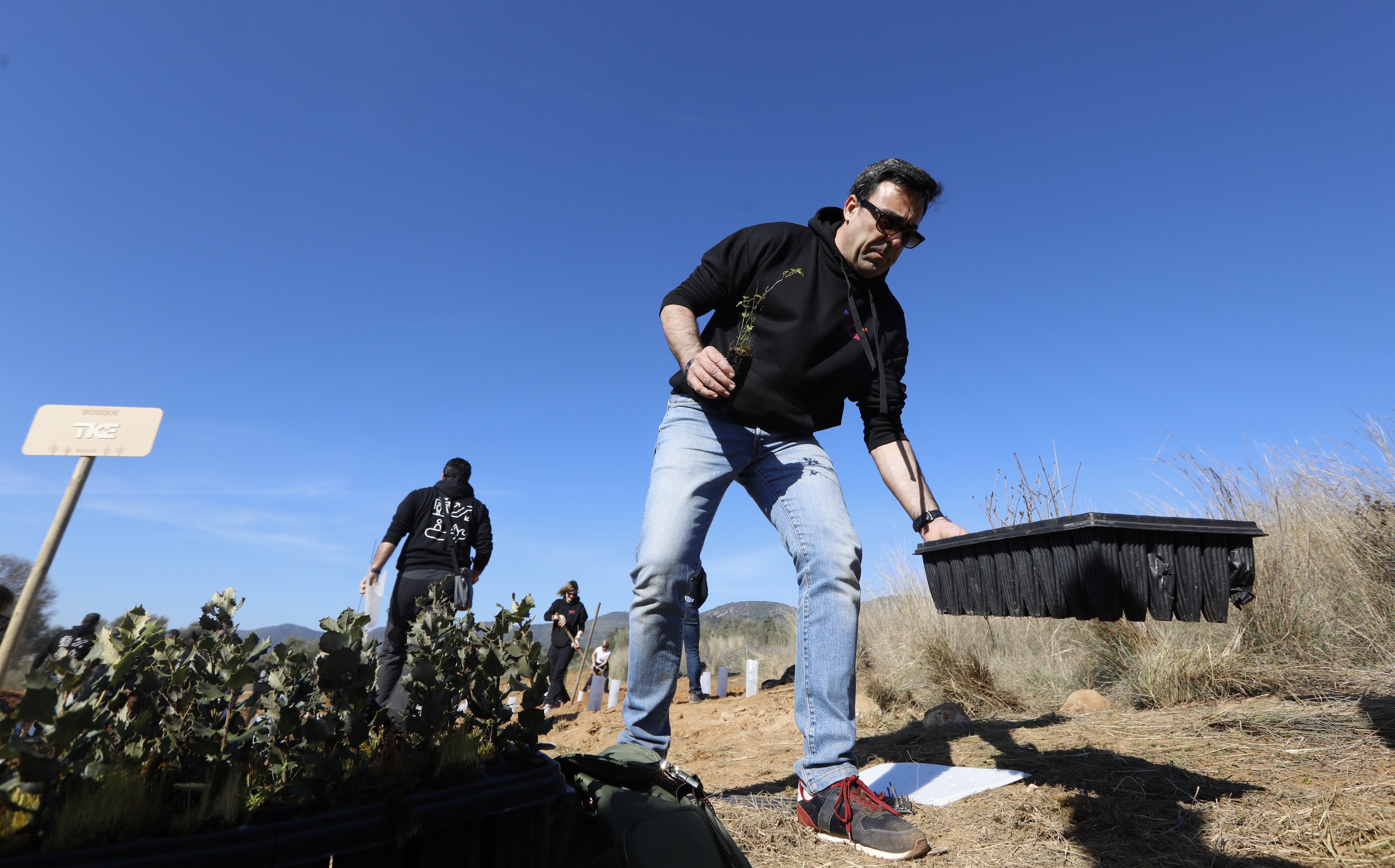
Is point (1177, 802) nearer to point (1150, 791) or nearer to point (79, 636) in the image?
point (1150, 791)

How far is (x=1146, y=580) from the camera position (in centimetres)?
164

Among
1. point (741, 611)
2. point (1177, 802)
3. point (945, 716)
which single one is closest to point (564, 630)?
point (945, 716)

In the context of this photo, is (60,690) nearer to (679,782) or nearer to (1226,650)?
(679,782)

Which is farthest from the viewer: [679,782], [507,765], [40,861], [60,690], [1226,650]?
[1226,650]

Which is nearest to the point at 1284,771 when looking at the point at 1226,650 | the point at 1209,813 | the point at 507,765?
the point at 1209,813

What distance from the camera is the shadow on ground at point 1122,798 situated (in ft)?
5.57

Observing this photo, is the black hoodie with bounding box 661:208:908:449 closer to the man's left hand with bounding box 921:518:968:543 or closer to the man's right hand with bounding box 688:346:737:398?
the man's right hand with bounding box 688:346:737:398

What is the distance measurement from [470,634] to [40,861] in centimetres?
57

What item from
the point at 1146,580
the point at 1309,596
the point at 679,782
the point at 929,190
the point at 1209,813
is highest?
the point at 929,190

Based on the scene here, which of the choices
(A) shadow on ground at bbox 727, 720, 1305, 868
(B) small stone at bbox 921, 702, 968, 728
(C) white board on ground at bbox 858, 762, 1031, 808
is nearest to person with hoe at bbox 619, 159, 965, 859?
(C) white board on ground at bbox 858, 762, 1031, 808

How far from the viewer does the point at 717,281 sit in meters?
2.49

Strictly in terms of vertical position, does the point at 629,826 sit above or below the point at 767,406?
below

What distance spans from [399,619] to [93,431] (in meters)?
1.93

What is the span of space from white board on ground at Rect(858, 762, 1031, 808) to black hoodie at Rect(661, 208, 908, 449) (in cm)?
123
